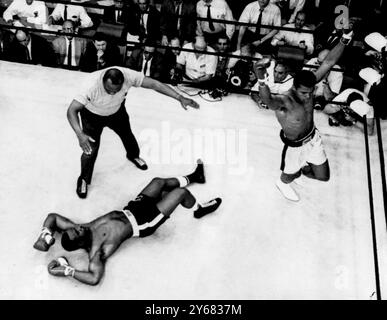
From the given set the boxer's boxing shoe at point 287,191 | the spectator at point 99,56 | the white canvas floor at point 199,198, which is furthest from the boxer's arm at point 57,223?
the spectator at point 99,56

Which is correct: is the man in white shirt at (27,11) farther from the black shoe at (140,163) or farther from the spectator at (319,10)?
the spectator at (319,10)

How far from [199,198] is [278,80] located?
1.51 metres

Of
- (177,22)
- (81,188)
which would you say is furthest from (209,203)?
(177,22)

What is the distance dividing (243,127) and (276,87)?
1.73 ft

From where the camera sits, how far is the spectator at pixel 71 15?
5.41 meters

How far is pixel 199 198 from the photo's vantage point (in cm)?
394

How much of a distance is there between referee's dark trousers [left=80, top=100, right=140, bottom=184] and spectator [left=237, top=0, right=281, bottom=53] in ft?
6.76

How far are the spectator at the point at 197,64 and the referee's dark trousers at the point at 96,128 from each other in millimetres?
1377

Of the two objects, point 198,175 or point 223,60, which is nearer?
point 198,175

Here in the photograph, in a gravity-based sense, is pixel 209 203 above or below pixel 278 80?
below

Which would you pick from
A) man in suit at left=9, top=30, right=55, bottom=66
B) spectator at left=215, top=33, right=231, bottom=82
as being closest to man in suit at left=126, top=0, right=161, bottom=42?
spectator at left=215, top=33, right=231, bottom=82

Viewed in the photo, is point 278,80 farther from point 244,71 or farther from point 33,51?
point 33,51

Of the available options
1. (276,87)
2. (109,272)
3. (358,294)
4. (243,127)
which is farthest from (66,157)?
(358,294)

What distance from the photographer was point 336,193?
4047 millimetres
